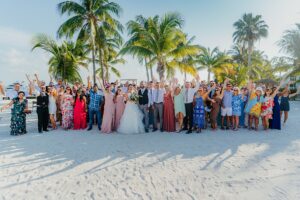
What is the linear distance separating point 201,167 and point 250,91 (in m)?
5.87

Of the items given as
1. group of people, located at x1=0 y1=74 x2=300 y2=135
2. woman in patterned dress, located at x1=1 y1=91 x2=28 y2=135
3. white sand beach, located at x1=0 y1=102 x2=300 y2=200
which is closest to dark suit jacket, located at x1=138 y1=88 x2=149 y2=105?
A: group of people, located at x1=0 y1=74 x2=300 y2=135

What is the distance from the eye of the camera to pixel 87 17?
63.9 ft

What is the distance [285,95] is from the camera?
1044cm

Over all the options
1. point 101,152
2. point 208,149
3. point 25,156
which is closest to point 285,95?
point 208,149

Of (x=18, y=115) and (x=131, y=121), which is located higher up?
(x=18, y=115)

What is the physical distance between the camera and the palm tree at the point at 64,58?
24.6 metres

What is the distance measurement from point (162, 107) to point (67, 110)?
4.13m

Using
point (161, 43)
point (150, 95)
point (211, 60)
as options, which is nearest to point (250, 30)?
point (211, 60)

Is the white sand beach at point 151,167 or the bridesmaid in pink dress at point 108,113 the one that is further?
the bridesmaid in pink dress at point 108,113

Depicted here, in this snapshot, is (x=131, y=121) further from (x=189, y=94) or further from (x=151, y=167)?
(x=151, y=167)

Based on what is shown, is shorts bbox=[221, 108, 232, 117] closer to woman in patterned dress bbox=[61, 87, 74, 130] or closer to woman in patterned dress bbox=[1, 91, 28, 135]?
woman in patterned dress bbox=[61, 87, 74, 130]

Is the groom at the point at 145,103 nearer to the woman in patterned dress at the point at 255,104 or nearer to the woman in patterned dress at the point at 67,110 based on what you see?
the woman in patterned dress at the point at 67,110

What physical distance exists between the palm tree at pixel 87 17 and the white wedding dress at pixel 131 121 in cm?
1252

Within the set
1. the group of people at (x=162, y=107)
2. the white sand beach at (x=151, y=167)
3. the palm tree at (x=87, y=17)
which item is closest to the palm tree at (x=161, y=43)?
the palm tree at (x=87, y=17)
